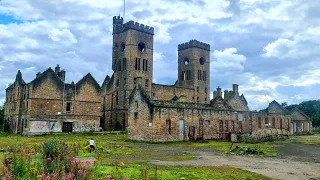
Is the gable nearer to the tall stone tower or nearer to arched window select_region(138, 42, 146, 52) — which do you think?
the tall stone tower

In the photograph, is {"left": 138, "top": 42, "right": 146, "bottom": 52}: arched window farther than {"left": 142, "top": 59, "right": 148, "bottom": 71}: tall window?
Yes

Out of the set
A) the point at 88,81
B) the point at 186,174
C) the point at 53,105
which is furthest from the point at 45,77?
the point at 186,174

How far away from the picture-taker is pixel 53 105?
43469mm

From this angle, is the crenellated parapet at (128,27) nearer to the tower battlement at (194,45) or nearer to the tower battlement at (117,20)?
the tower battlement at (117,20)

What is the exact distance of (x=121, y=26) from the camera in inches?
2468

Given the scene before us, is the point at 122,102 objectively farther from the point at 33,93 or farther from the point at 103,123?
the point at 33,93

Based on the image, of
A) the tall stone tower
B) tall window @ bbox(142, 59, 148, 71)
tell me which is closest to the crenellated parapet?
the tall stone tower

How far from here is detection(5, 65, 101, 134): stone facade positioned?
42.2m

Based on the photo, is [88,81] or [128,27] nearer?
[88,81]

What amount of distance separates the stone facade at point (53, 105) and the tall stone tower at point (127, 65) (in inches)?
370

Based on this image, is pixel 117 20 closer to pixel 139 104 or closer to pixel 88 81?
pixel 88 81

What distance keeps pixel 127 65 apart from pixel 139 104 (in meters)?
26.0

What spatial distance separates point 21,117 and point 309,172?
135ft

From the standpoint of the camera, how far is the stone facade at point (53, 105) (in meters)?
42.2
